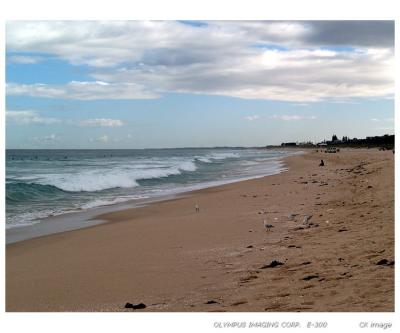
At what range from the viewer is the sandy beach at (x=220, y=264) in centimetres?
488

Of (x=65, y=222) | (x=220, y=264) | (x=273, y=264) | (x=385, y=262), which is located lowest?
(x=65, y=222)

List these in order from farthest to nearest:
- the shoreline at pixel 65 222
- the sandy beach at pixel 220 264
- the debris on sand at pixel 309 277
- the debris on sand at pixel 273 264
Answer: the shoreline at pixel 65 222
the debris on sand at pixel 273 264
the debris on sand at pixel 309 277
the sandy beach at pixel 220 264

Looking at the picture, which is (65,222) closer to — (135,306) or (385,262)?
(135,306)

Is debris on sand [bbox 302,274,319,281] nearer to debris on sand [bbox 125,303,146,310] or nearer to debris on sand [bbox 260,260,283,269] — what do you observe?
debris on sand [bbox 260,260,283,269]

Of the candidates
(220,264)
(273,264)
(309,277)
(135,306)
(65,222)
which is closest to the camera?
(135,306)

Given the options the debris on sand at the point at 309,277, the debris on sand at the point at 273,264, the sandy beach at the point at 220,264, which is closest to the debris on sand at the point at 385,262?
the sandy beach at the point at 220,264

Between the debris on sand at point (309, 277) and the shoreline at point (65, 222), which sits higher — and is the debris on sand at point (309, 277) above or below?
above

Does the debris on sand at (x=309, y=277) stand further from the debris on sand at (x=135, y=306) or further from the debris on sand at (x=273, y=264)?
the debris on sand at (x=135, y=306)

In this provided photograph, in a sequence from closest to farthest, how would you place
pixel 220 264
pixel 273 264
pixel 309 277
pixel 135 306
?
pixel 135 306
pixel 309 277
pixel 273 264
pixel 220 264

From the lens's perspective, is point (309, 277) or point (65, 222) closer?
point (309, 277)

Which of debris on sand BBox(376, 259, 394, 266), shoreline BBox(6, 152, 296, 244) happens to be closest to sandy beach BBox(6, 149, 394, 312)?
debris on sand BBox(376, 259, 394, 266)

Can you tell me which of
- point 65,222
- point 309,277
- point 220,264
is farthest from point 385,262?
point 65,222

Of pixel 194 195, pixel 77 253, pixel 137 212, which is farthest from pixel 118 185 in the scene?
pixel 77 253

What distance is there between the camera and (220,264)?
644 cm
